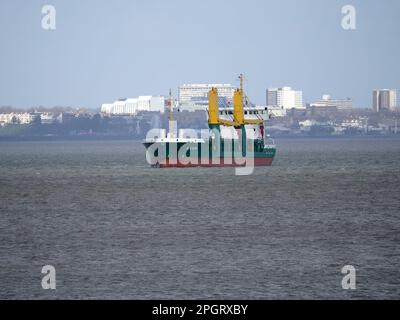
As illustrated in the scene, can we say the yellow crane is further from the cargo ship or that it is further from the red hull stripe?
the red hull stripe

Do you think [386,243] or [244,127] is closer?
[386,243]

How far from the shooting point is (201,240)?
46.7 metres

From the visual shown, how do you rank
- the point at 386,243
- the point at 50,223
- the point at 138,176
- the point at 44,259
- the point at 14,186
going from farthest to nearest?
the point at 138,176, the point at 14,186, the point at 50,223, the point at 386,243, the point at 44,259

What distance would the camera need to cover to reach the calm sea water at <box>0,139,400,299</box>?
3497 centimetres

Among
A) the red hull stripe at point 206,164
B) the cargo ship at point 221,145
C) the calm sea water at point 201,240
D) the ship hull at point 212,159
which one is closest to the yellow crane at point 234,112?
the cargo ship at point 221,145

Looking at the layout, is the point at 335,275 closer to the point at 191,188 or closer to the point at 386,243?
the point at 386,243

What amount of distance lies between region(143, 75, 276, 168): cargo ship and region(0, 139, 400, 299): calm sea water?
112 ft

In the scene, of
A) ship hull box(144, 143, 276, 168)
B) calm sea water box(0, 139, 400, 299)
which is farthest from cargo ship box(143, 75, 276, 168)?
calm sea water box(0, 139, 400, 299)

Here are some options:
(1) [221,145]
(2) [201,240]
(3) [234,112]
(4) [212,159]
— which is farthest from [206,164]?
(2) [201,240]

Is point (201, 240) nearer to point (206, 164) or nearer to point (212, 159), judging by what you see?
point (212, 159)
